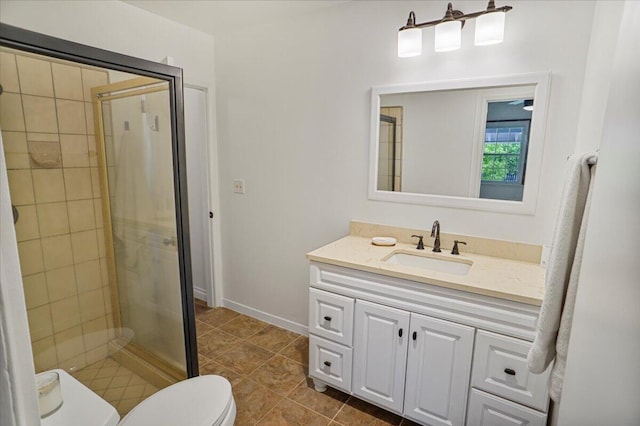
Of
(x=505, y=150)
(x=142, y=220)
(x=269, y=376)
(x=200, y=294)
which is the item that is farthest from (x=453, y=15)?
(x=200, y=294)

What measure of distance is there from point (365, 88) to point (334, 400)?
199 cm

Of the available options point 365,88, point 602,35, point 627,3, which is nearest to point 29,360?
point 627,3

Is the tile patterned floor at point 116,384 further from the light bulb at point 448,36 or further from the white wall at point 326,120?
the light bulb at point 448,36

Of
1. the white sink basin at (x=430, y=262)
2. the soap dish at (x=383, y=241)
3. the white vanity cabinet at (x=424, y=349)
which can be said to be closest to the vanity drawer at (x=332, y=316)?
the white vanity cabinet at (x=424, y=349)

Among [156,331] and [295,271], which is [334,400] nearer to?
[295,271]

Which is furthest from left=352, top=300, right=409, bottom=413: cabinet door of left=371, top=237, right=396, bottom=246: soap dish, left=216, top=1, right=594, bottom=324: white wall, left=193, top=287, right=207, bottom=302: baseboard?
left=193, top=287, right=207, bottom=302: baseboard

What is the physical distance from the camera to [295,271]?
2736mm

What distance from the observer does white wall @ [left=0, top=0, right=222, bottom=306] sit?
1.87 m

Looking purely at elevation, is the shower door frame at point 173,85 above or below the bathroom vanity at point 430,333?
above

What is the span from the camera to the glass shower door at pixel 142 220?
6.08 ft

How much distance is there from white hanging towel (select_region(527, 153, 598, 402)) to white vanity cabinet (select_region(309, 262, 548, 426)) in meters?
0.38

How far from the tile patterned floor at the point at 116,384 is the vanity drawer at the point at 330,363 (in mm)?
984

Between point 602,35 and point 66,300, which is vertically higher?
point 602,35

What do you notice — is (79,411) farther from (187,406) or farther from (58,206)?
(58,206)
